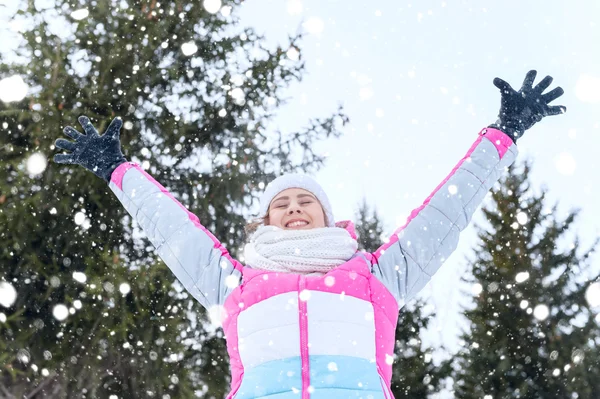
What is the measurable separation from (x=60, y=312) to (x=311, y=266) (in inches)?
151

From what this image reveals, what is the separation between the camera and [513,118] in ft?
11.1

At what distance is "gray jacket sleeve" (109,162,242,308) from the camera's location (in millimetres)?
2881

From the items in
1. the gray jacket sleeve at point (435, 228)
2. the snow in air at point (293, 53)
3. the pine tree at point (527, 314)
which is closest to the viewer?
the gray jacket sleeve at point (435, 228)

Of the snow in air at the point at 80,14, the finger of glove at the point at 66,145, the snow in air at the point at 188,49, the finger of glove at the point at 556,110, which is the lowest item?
the finger of glove at the point at 66,145

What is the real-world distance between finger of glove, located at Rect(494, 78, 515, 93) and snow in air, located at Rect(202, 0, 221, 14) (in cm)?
444

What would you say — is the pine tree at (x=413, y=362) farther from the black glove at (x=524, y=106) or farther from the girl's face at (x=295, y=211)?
the girl's face at (x=295, y=211)

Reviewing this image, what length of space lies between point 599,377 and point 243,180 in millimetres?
9483

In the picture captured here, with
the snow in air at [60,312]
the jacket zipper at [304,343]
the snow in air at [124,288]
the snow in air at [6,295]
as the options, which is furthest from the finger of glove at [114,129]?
the snow in air at [6,295]

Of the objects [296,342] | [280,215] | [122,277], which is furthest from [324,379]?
[122,277]

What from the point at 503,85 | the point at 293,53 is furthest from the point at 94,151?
the point at 293,53

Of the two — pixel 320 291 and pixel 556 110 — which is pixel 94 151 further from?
pixel 556 110

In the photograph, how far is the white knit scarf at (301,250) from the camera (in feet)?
9.03

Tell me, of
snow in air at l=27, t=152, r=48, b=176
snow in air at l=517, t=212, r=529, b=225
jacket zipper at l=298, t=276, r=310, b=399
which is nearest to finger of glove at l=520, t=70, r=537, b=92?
jacket zipper at l=298, t=276, r=310, b=399

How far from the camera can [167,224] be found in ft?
10.1
